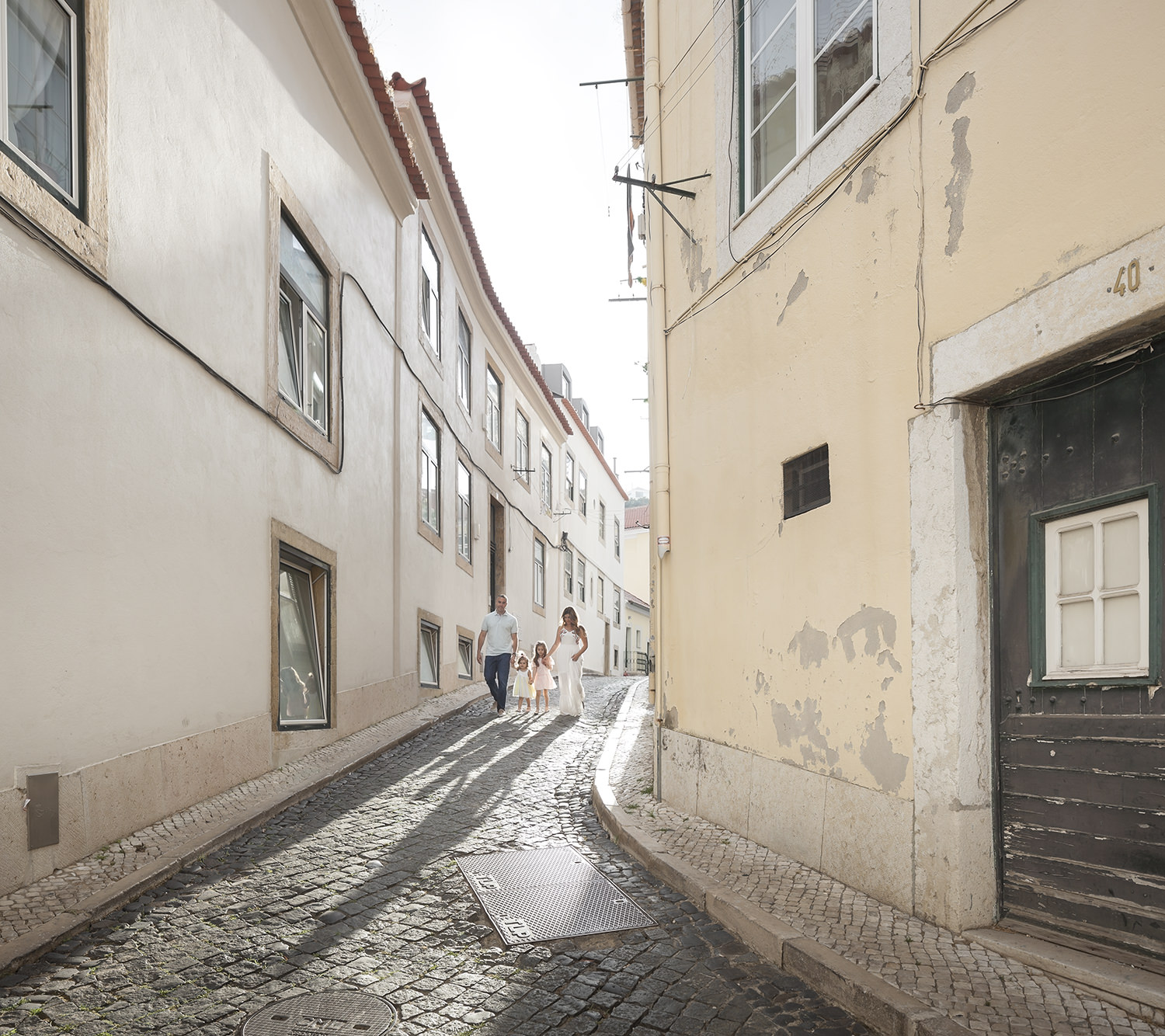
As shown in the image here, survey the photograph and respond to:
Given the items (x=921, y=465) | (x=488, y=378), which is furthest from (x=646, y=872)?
(x=488, y=378)

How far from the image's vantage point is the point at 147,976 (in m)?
3.57

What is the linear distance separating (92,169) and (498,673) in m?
8.03

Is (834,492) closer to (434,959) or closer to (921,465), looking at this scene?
(921,465)

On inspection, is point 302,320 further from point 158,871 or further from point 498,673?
point 158,871

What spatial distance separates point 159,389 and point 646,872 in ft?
13.0

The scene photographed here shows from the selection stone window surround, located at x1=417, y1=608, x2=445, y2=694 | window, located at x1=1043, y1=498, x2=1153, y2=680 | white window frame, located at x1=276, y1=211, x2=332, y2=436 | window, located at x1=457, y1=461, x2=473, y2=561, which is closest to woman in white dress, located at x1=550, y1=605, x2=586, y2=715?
stone window surround, located at x1=417, y1=608, x2=445, y2=694

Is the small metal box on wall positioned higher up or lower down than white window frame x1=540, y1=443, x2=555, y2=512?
lower down

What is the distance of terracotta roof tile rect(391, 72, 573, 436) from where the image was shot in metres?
12.3

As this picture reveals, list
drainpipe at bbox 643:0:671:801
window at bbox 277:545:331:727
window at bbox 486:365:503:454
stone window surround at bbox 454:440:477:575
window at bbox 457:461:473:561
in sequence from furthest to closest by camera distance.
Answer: window at bbox 486:365:503:454
window at bbox 457:461:473:561
stone window surround at bbox 454:440:477:575
window at bbox 277:545:331:727
drainpipe at bbox 643:0:671:801

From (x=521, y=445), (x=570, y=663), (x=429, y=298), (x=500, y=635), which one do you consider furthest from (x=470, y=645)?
(x=521, y=445)

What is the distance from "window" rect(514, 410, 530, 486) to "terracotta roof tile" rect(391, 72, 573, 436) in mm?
1061

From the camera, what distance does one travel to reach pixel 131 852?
197 inches

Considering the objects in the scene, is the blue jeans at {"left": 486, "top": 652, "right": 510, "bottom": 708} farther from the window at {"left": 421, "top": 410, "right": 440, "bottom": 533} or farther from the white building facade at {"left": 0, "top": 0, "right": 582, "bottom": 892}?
the window at {"left": 421, "top": 410, "right": 440, "bottom": 533}

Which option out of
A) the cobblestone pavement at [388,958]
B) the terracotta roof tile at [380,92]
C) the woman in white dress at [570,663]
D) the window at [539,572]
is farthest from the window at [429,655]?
the window at [539,572]
